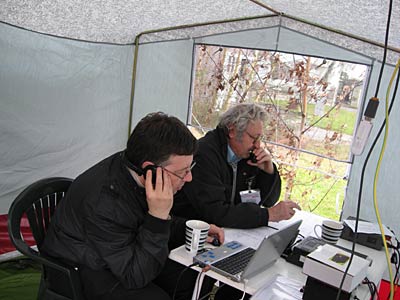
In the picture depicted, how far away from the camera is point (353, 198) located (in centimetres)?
269

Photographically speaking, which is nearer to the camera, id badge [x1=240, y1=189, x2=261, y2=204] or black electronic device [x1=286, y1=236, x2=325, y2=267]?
black electronic device [x1=286, y1=236, x2=325, y2=267]

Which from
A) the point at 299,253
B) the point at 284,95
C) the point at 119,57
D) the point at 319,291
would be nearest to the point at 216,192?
the point at 299,253

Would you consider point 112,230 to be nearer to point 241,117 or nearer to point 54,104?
point 241,117

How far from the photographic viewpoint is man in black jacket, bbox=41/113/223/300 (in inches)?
Answer: 49.7

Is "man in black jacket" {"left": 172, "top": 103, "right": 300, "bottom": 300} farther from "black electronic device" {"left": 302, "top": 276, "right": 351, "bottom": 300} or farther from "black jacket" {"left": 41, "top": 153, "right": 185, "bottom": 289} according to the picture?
"black electronic device" {"left": 302, "top": 276, "right": 351, "bottom": 300}

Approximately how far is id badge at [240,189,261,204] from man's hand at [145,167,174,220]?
0.83 meters

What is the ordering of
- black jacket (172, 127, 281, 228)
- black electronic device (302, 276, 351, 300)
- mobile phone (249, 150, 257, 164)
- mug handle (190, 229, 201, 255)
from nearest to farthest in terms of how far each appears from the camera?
black electronic device (302, 276, 351, 300) < mug handle (190, 229, 201, 255) < black jacket (172, 127, 281, 228) < mobile phone (249, 150, 257, 164)

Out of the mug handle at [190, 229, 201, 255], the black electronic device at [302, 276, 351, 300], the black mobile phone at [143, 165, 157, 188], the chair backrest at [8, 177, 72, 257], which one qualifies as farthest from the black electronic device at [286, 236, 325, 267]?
the chair backrest at [8, 177, 72, 257]

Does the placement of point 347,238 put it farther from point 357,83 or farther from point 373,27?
point 357,83

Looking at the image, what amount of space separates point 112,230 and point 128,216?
7 cm

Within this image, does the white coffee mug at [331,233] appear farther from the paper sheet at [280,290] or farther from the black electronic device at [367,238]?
the paper sheet at [280,290]

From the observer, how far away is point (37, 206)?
156 centimetres

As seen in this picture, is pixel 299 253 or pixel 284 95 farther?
pixel 284 95

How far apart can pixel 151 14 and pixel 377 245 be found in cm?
196
